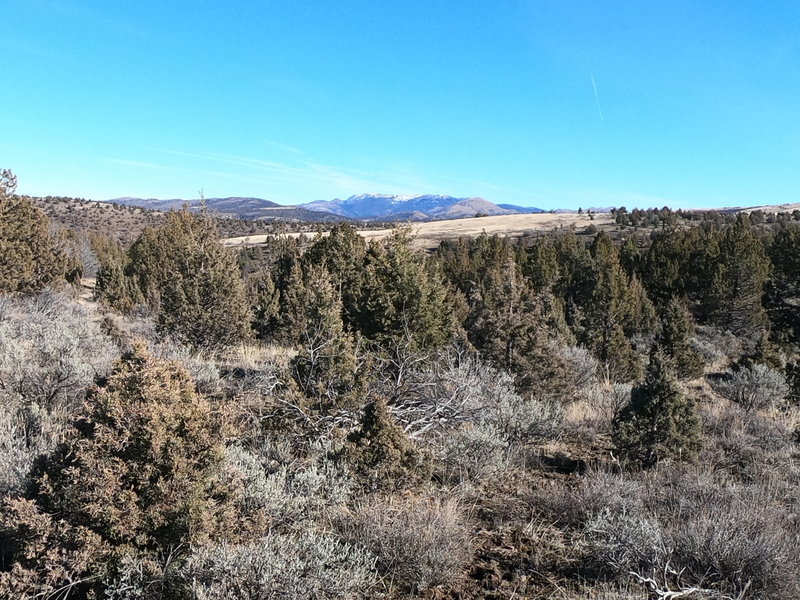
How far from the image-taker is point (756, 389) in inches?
425

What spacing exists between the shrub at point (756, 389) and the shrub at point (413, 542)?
30.8 feet

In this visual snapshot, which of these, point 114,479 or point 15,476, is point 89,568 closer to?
point 114,479

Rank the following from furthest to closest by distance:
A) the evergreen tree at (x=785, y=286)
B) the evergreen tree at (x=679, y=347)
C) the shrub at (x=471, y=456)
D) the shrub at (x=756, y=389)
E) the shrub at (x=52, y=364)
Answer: the evergreen tree at (x=785, y=286) < the evergreen tree at (x=679, y=347) < the shrub at (x=756, y=389) < the shrub at (x=52, y=364) < the shrub at (x=471, y=456)

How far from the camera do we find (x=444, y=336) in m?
11.0

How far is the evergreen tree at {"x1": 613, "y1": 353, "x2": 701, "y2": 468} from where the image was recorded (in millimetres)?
6000

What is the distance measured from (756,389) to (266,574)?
11.8 m

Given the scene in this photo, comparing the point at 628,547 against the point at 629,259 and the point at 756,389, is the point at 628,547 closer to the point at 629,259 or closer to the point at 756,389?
the point at 756,389

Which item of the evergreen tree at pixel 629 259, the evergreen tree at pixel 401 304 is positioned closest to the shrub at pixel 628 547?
the evergreen tree at pixel 401 304

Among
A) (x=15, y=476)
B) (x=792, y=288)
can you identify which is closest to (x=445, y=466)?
(x=15, y=476)

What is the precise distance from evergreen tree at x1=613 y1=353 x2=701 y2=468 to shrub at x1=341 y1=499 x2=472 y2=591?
338 centimetres

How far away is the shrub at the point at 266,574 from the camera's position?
252 centimetres

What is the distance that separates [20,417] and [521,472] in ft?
16.5

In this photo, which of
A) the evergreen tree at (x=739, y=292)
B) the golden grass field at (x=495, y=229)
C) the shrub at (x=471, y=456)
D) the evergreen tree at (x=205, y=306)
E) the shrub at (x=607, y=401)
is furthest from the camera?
the golden grass field at (x=495, y=229)

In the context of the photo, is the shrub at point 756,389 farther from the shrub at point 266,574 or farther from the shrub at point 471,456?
the shrub at point 266,574
